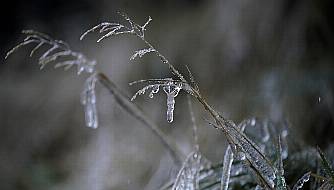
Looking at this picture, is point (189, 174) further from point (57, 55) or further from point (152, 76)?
Answer: point (152, 76)

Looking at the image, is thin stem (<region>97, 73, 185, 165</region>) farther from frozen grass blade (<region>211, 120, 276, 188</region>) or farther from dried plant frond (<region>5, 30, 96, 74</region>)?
frozen grass blade (<region>211, 120, 276, 188</region>)

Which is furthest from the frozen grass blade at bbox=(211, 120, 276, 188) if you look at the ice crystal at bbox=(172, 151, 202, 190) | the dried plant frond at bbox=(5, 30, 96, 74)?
the dried plant frond at bbox=(5, 30, 96, 74)

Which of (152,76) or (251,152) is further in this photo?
(152,76)

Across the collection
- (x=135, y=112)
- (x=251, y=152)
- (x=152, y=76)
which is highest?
(x=152, y=76)

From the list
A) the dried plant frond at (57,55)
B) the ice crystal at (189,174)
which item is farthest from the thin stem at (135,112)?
the ice crystal at (189,174)

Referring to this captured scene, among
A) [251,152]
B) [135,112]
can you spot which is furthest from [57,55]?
[251,152]

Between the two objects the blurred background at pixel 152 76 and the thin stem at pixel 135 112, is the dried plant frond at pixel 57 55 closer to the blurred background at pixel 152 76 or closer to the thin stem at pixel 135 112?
the thin stem at pixel 135 112
